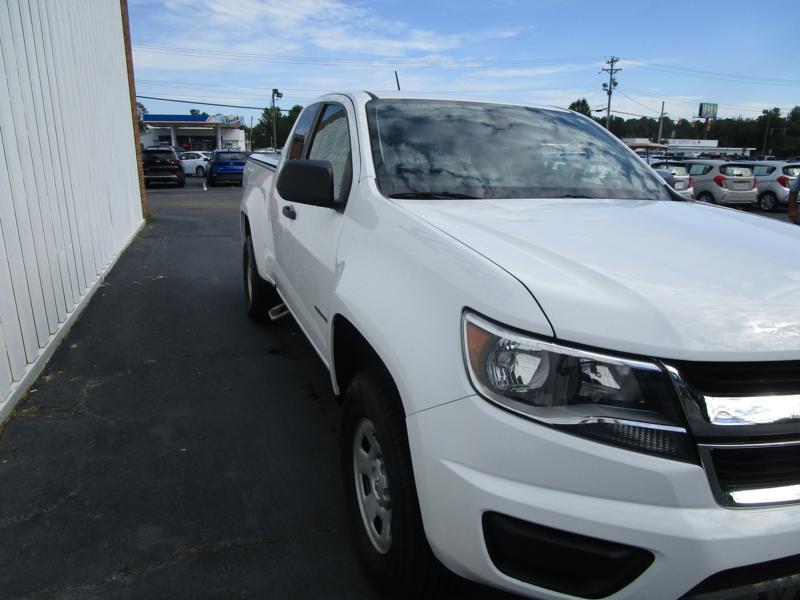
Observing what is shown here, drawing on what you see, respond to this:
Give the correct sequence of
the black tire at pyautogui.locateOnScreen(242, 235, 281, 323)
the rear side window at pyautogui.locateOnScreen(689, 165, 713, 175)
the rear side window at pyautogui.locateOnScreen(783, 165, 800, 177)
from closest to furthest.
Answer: the black tire at pyautogui.locateOnScreen(242, 235, 281, 323)
the rear side window at pyautogui.locateOnScreen(783, 165, 800, 177)
the rear side window at pyautogui.locateOnScreen(689, 165, 713, 175)

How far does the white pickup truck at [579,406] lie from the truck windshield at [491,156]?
1.61ft

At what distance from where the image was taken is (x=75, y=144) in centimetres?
610

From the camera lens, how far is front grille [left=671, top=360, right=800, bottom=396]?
1444mm

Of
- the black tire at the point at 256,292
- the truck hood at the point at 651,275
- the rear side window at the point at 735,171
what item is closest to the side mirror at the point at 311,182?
the truck hood at the point at 651,275

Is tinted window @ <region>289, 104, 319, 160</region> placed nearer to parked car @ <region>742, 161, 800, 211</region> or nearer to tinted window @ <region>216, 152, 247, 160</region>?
parked car @ <region>742, 161, 800, 211</region>

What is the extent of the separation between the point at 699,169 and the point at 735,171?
1025 millimetres

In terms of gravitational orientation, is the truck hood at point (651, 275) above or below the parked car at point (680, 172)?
above

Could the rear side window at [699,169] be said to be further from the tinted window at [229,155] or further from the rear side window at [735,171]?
the tinted window at [229,155]

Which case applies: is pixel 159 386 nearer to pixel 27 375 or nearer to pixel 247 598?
pixel 27 375

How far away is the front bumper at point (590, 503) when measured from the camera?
4.47 feet

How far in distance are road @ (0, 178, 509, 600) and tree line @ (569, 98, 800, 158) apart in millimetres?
76357

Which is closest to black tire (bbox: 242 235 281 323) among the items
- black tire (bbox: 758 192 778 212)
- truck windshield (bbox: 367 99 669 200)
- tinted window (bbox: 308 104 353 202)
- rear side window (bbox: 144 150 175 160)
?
tinted window (bbox: 308 104 353 202)

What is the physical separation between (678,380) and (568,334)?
0.27 meters

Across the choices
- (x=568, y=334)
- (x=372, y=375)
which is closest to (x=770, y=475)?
(x=568, y=334)
